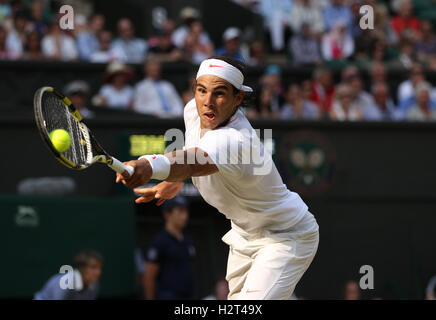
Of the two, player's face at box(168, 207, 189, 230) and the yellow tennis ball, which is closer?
the yellow tennis ball

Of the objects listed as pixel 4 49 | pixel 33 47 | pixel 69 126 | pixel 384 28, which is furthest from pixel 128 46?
pixel 69 126

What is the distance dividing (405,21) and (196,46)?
4319mm

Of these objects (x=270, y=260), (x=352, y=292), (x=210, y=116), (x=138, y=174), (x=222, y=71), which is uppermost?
(x=222, y=71)

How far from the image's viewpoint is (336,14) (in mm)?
13352

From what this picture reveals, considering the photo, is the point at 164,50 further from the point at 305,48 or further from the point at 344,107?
the point at 344,107

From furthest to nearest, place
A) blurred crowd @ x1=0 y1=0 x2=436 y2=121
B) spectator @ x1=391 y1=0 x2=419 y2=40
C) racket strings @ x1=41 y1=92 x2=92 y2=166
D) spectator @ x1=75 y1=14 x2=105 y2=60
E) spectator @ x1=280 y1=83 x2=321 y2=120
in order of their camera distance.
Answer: spectator @ x1=391 y1=0 x2=419 y2=40 → spectator @ x1=75 y1=14 x2=105 y2=60 → spectator @ x1=280 y1=83 x2=321 y2=120 → blurred crowd @ x1=0 y1=0 x2=436 y2=121 → racket strings @ x1=41 y1=92 x2=92 y2=166

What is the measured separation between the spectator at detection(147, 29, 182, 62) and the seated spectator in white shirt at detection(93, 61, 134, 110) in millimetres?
778

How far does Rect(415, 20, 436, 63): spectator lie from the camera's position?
516 inches

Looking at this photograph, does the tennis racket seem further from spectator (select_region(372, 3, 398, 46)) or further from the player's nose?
spectator (select_region(372, 3, 398, 46))

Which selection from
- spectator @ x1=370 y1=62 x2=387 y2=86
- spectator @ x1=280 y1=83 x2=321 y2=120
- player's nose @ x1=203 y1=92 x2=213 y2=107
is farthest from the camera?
spectator @ x1=370 y1=62 x2=387 y2=86

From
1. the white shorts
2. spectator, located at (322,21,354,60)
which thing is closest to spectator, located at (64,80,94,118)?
spectator, located at (322,21,354,60)

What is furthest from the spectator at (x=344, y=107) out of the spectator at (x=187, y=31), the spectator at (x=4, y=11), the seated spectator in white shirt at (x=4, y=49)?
the spectator at (x=4, y=11)

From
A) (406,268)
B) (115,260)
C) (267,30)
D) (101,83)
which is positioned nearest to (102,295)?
(115,260)

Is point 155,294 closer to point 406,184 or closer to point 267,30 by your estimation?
point 406,184
